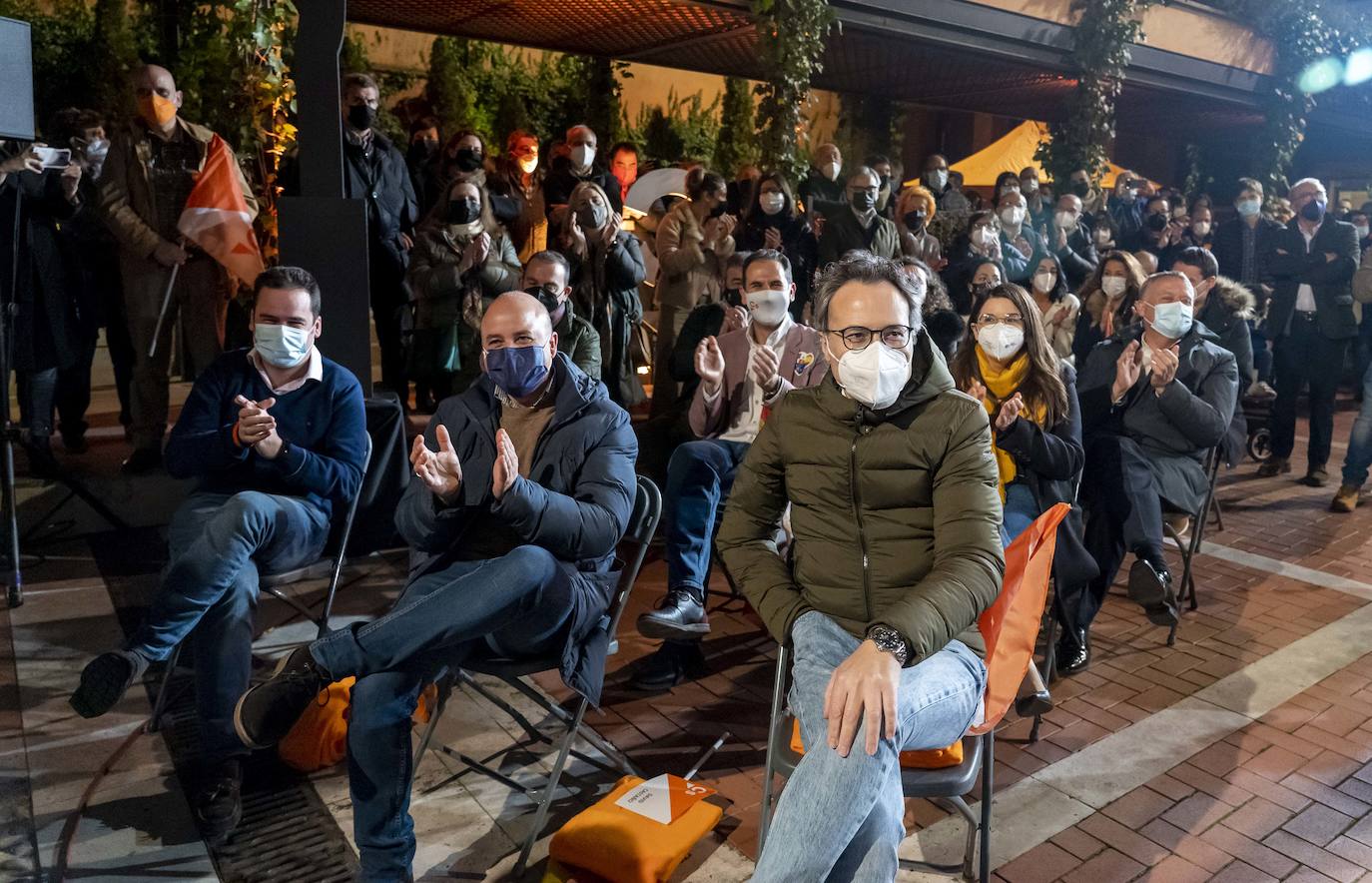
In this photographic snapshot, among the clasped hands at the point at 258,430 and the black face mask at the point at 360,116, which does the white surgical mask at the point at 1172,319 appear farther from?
the black face mask at the point at 360,116

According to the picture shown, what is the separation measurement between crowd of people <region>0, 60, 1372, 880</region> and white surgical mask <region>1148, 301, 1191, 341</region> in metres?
0.02

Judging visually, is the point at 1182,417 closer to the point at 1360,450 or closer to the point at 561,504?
the point at 561,504

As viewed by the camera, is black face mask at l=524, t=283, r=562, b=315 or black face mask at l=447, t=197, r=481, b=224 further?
black face mask at l=447, t=197, r=481, b=224

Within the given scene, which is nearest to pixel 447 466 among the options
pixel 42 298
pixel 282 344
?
pixel 282 344

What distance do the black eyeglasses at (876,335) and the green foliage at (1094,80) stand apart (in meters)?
11.1

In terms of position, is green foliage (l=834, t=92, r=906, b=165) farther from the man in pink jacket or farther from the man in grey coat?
the man in pink jacket

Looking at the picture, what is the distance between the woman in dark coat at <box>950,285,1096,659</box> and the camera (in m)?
4.03

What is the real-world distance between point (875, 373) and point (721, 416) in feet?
6.43

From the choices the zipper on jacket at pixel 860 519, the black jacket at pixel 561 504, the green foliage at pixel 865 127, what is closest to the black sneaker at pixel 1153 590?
the zipper on jacket at pixel 860 519

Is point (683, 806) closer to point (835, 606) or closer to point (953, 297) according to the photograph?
point (835, 606)

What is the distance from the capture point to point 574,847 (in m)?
2.92

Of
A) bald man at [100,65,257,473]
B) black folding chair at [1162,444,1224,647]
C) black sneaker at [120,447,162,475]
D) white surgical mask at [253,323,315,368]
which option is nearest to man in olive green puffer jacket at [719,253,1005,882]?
white surgical mask at [253,323,315,368]

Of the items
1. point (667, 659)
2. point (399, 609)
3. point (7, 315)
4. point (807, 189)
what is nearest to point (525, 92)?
point (807, 189)

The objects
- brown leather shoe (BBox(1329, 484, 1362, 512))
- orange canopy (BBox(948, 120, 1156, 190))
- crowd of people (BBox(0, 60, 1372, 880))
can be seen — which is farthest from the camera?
orange canopy (BBox(948, 120, 1156, 190))
